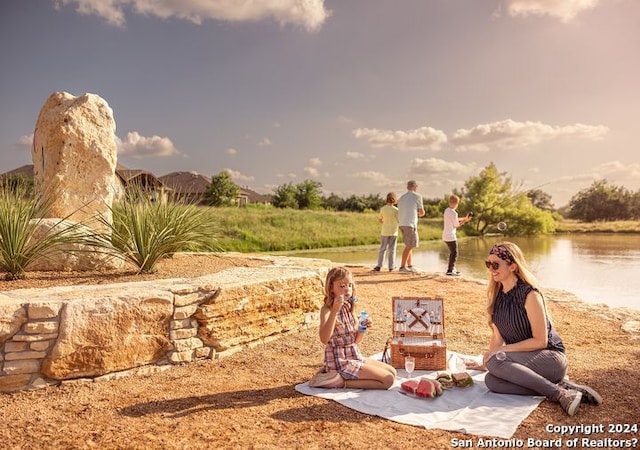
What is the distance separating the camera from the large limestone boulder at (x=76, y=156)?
7.44 m

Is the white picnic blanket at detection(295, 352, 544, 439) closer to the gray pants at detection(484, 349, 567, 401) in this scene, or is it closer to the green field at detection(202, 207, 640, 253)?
the gray pants at detection(484, 349, 567, 401)

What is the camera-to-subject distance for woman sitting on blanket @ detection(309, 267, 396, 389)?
404cm

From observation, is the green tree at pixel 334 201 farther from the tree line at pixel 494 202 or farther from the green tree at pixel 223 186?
the green tree at pixel 223 186

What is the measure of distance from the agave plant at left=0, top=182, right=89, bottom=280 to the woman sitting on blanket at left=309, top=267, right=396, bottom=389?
12.0 feet

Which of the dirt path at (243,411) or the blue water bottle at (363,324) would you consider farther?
the blue water bottle at (363,324)

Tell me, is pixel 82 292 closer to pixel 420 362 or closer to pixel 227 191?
pixel 420 362

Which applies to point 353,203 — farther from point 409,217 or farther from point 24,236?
point 24,236

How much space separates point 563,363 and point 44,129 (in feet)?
24.9

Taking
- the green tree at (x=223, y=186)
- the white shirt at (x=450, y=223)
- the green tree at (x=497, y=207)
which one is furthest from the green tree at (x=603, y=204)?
the white shirt at (x=450, y=223)

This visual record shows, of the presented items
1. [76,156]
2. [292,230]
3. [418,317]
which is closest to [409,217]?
[418,317]

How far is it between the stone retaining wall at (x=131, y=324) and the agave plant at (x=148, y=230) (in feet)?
4.01

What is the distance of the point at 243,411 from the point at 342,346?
3.26 feet

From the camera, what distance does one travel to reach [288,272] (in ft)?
19.7

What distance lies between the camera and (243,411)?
3688mm
